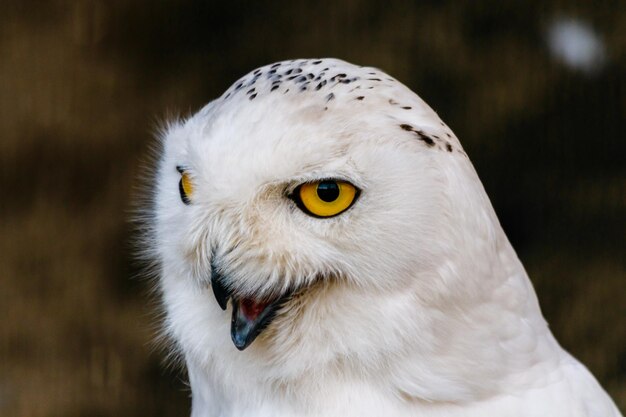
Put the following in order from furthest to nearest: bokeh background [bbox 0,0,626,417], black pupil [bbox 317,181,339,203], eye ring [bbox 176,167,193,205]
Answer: bokeh background [bbox 0,0,626,417] → eye ring [bbox 176,167,193,205] → black pupil [bbox 317,181,339,203]

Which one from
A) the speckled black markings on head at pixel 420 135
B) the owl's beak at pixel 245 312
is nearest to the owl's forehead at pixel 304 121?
the speckled black markings on head at pixel 420 135

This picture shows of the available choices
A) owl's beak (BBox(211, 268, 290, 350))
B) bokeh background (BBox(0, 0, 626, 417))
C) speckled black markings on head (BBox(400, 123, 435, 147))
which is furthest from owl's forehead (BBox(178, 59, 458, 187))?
bokeh background (BBox(0, 0, 626, 417))

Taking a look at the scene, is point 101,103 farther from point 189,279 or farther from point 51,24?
point 189,279

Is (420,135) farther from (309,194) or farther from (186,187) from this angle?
(186,187)

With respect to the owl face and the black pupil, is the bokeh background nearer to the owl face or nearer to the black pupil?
the owl face

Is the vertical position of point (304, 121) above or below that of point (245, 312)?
above

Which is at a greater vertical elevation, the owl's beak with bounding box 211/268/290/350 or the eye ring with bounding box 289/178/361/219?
the eye ring with bounding box 289/178/361/219

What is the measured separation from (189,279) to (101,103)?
166 cm

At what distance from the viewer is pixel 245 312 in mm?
1331

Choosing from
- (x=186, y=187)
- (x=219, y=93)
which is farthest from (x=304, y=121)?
(x=219, y=93)

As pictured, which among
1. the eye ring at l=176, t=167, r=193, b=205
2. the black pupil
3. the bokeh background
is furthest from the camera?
the bokeh background

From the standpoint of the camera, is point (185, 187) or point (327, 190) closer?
point (327, 190)

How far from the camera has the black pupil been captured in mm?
1211

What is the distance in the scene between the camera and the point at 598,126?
289cm
